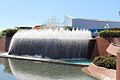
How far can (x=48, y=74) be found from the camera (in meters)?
18.7

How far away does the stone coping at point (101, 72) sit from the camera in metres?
16.0

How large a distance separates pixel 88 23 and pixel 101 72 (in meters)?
37.0

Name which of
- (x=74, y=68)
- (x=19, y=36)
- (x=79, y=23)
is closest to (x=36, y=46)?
(x=19, y=36)

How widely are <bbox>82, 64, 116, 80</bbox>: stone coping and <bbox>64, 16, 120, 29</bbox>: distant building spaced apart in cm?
3315

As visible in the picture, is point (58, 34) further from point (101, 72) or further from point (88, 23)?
point (88, 23)

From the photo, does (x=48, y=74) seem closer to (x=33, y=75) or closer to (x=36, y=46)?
(x=33, y=75)

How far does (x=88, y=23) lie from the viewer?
54.1 meters

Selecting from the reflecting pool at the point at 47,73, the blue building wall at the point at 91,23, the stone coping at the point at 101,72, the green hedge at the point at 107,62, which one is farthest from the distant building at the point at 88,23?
the green hedge at the point at 107,62

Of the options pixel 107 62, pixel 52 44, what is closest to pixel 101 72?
pixel 107 62

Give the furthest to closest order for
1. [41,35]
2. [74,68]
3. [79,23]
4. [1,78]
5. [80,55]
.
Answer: [79,23] → [41,35] → [80,55] → [74,68] → [1,78]

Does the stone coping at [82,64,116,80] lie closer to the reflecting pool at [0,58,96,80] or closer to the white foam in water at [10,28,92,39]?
the reflecting pool at [0,58,96,80]

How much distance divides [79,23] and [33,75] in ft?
117

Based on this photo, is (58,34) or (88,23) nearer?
(58,34)

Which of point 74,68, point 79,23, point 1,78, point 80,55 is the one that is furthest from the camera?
point 79,23
